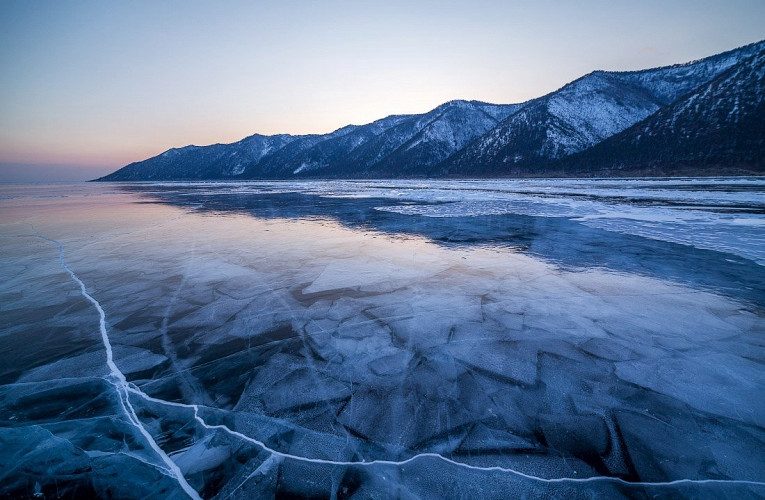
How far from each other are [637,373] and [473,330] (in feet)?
5.09

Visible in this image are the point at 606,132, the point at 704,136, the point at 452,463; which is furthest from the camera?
the point at 606,132

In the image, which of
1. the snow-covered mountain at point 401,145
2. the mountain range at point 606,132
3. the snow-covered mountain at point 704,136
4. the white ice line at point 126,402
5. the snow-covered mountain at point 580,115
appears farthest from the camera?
the snow-covered mountain at point 401,145

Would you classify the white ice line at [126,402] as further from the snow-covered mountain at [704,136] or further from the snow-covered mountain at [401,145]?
the snow-covered mountain at [401,145]

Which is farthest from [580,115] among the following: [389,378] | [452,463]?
[452,463]

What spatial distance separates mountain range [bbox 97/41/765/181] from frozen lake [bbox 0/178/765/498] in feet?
211

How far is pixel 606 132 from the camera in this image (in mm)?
86812

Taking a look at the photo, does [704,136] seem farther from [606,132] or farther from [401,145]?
[401,145]

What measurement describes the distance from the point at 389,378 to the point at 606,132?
351 feet

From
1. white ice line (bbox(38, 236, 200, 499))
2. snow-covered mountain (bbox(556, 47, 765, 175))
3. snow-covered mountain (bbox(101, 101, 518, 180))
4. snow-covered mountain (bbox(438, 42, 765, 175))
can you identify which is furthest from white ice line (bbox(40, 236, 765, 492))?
snow-covered mountain (bbox(101, 101, 518, 180))

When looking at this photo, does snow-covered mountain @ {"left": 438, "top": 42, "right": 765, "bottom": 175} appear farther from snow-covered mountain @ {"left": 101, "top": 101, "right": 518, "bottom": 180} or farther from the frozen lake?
the frozen lake

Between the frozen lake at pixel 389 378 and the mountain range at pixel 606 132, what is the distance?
64.2 m

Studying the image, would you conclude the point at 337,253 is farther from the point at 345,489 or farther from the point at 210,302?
the point at 345,489

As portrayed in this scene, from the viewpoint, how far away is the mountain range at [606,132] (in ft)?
176

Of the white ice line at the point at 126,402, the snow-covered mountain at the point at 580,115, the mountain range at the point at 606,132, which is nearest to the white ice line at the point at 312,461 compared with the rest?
the white ice line at the point at 126,402
